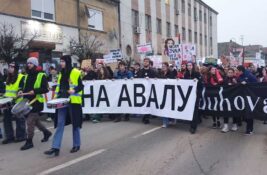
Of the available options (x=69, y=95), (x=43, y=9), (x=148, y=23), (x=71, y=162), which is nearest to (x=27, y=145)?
(x=69, y=95)

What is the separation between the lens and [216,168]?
7480mm

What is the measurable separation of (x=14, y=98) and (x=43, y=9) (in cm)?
1462

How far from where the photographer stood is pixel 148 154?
8570 mm

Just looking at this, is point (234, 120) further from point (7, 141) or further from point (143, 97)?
point (7, 141)

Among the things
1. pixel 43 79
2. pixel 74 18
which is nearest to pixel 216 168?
pixel 43 79

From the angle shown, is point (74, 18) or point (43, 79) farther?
point (74, 18)

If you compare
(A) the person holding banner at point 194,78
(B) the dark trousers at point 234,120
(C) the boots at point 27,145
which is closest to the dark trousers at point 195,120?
(A) the person holding banner at point 194,78

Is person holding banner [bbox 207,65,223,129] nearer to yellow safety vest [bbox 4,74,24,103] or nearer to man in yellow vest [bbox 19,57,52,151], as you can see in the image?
man in yellow vest [bbox 19,57,52,151]

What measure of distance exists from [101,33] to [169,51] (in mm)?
11081

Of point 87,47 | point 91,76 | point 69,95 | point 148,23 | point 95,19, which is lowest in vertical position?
point 69,95

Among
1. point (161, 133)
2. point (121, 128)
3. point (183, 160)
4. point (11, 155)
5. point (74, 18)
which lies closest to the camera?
point (183, 160)

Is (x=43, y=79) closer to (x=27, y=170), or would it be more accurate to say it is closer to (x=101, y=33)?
(x=27, y=170)

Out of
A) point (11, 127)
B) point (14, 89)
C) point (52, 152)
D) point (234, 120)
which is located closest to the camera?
point (52, 152)

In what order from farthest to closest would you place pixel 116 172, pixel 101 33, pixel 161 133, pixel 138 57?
pixel 138 57, pixel 101 33, pixel 161 133, pixel 116 172
